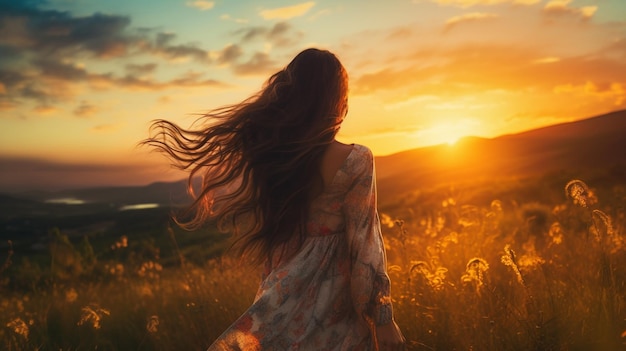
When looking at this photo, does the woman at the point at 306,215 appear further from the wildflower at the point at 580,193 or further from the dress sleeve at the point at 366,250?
the wildflower at the point at 580,193

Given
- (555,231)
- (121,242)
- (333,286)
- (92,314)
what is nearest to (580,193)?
(333,286)

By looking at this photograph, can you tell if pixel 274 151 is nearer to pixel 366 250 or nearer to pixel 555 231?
pixel 366 250

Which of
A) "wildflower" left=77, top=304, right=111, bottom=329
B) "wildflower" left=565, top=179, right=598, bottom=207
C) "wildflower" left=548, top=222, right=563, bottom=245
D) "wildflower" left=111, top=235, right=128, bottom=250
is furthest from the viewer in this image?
"wildflower" left=111, top=235, right=128, bottom=250

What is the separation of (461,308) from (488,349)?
562 millimetres

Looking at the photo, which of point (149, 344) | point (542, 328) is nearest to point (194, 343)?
point (149, 344)

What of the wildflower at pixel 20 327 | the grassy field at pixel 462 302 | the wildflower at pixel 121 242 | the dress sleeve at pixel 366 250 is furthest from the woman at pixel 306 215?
the wildflower at pixel 121 242

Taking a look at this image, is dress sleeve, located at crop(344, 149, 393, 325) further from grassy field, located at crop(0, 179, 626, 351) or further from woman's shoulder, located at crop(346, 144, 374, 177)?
grassy field, located at crop(0, 179, 626, 351)

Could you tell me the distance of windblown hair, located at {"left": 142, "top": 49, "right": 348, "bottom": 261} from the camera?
10.7 ft

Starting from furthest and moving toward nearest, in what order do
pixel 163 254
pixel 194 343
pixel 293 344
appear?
pixel 163 254, pixel 194 343, pixel 293 344

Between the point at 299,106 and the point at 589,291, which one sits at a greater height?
the point at 299,106

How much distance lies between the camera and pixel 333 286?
124 inches

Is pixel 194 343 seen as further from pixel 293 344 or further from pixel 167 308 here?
pixel 293 344

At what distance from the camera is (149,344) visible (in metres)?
5.28

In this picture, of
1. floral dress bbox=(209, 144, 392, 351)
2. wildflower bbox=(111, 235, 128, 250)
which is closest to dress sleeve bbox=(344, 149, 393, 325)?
floral dress bbox=(209, 144, 392, 351)
